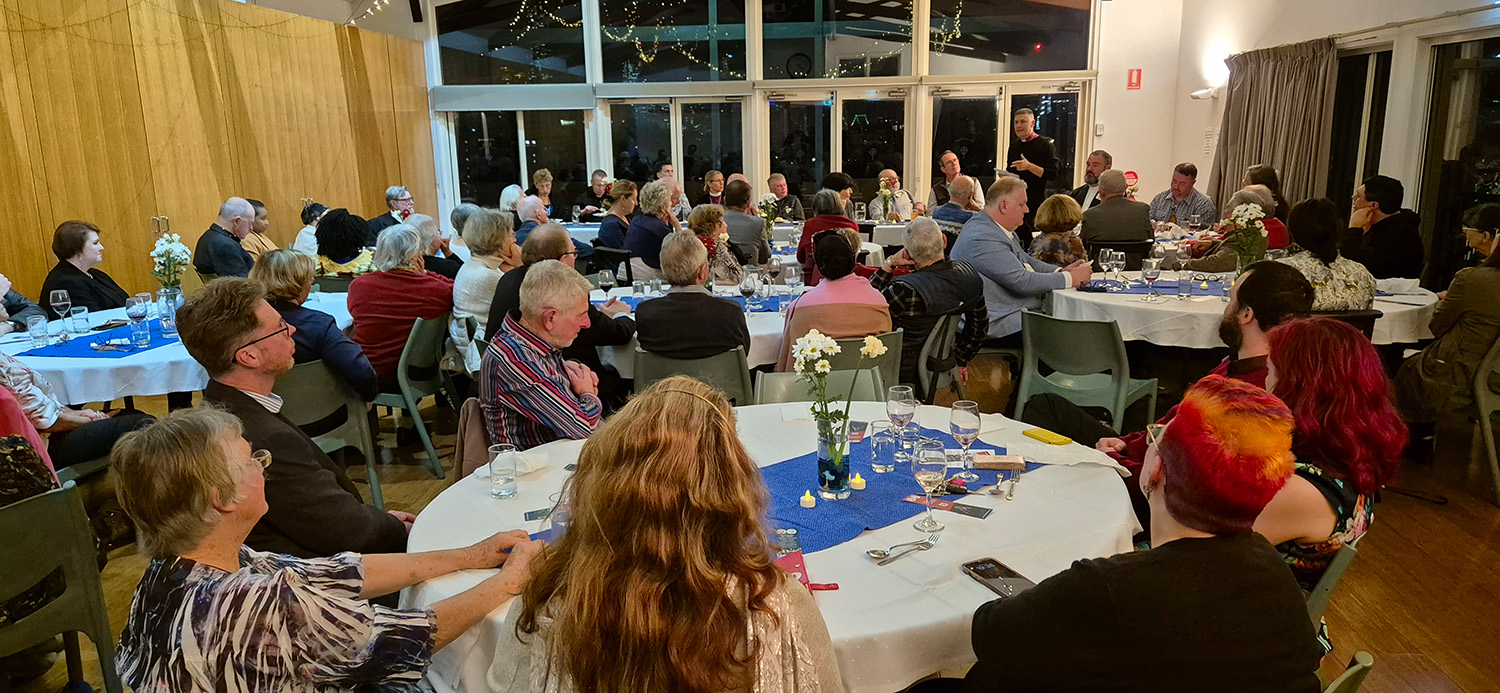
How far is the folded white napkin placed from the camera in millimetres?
5203

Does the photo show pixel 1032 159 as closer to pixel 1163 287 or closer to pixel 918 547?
pixel 1163 287

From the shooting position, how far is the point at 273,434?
2.21 m

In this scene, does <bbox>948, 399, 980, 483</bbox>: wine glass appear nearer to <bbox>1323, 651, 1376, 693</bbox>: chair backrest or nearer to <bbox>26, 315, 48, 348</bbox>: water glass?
<bbox>1323, 651, 1376, 693</bbox>: chair backrest

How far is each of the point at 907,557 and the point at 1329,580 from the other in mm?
862

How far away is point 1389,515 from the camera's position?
4.12m

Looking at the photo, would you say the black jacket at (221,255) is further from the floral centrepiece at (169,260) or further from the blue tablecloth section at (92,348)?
the blue tablecloth section at (92,348)

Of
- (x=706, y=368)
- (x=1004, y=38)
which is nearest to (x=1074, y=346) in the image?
(x=706, y=368)

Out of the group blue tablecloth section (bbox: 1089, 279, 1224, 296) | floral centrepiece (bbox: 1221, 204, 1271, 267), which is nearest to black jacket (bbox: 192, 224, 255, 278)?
blue tablecloth section (bbox: 1089, 279, 1224, 296)

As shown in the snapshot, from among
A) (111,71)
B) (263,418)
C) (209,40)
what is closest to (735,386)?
(263,418)

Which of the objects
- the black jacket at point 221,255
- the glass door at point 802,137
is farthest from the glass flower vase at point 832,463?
the glass door at point 802,137

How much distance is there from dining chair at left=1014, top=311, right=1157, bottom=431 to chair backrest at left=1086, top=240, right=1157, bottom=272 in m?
Answer: 2.35

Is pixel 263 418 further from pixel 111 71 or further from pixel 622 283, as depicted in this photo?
pixel 111 71

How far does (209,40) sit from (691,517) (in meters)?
8.71

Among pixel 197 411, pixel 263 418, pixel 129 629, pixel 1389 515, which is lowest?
pixel 1389 515
